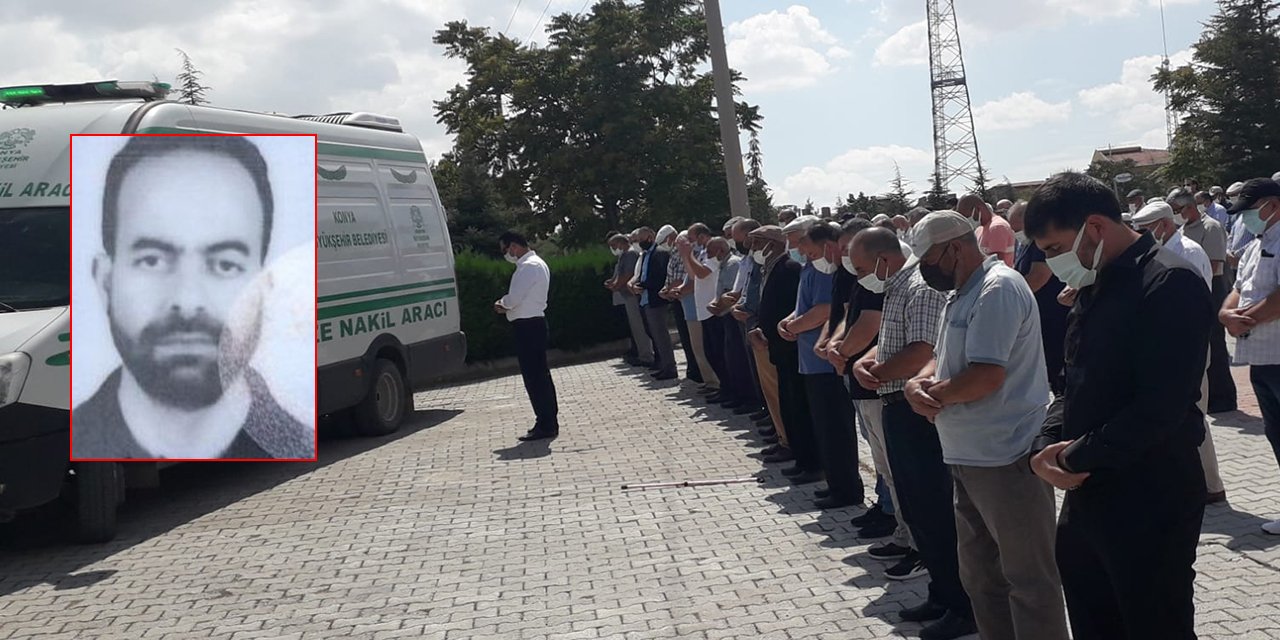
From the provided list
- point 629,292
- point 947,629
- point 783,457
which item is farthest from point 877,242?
point 629,292

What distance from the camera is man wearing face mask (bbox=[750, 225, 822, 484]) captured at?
29.0 ft

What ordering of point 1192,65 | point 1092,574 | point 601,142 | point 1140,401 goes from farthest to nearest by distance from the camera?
1. point 1192,65
2. point 601,142
3. point 1092,574
4. point 1140,401

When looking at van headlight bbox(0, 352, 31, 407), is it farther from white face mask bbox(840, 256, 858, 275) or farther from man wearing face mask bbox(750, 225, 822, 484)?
white face mask bbox(840, 256, 858, 275)

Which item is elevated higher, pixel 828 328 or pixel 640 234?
pixel 640 234

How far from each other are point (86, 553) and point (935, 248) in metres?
6.53

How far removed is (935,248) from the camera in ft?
14.8

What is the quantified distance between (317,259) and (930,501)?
273 inches

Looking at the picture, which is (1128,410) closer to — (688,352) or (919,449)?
(919,449)

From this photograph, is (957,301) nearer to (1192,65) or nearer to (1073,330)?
(1073,330)

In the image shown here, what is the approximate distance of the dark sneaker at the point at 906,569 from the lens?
21.0 feet

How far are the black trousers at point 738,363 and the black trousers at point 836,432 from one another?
13.0 feet

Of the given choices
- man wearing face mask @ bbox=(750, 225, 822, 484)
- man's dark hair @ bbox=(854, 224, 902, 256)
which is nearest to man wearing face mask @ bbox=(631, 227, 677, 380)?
man wearing face mask @ bbox=(750, 225, 822, 484)

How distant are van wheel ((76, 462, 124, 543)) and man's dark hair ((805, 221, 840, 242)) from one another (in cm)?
503

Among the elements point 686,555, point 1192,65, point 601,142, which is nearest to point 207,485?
point 686,555
